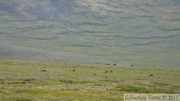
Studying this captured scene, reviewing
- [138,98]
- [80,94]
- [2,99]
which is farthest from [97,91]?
[2,99]

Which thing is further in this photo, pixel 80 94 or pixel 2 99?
pixel 80 94

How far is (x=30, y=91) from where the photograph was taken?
176 ft

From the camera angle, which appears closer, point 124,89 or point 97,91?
point 97,91

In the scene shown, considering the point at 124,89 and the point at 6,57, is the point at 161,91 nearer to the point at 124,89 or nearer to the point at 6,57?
the point at 124,89

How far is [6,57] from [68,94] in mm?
139858

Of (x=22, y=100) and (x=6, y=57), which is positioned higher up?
(x=6, y=57)

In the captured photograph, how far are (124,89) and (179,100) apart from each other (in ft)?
54.5

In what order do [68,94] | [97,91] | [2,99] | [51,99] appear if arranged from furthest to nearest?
[97,91]
[68,94]
[51,99]
[2,99]

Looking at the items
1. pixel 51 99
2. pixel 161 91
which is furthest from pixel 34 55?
pixel 51 99

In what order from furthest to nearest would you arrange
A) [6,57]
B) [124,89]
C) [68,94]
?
[6,57] → [124,89] → [68,94]

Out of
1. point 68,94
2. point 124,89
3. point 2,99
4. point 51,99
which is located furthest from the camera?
point 124,89

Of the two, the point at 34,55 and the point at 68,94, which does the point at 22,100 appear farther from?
the point at 34,55

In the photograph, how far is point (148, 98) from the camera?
46.7 m

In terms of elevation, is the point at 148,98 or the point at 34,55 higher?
the point at 34,55
